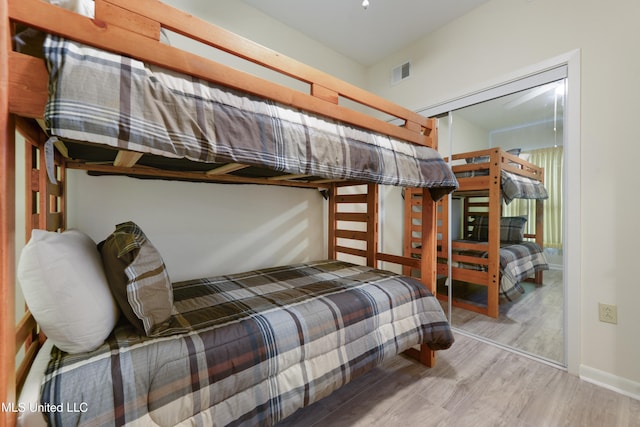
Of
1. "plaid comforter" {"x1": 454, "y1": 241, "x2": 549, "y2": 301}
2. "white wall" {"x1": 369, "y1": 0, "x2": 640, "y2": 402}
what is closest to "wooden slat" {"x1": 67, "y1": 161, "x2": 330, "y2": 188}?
"plaid comforter" {"x1": 454, "y1": 241, "x2": 549, "y2": 301}

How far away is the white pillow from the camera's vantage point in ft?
2.28

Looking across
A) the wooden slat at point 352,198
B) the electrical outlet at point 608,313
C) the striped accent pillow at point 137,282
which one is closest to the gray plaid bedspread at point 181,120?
the striped accent pillow at point 137,282

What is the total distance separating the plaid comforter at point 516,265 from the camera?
1.94 metres

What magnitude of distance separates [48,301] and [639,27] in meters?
2.93

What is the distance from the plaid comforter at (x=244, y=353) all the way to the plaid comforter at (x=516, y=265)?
837 mm

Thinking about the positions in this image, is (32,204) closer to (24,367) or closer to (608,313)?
(24,367)

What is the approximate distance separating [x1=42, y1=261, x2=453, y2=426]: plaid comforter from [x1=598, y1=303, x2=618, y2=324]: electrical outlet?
0.89 metres

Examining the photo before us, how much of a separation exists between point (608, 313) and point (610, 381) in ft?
1.28

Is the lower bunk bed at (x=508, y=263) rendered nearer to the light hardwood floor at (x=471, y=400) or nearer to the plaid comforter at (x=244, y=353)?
the light hardwood floor at (x=471, y=400)

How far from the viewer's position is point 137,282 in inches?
34.2

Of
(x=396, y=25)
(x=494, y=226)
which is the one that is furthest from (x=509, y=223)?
(x=396, y=25)

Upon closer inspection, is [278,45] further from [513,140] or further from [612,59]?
[612,59]

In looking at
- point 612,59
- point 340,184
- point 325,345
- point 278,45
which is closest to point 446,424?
point 325,345

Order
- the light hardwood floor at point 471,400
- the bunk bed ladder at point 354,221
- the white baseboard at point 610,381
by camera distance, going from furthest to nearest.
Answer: the bunk bed ladder at point 354,221
the white baseboard at point 610,381
the light hardwood floor at point 471,400
